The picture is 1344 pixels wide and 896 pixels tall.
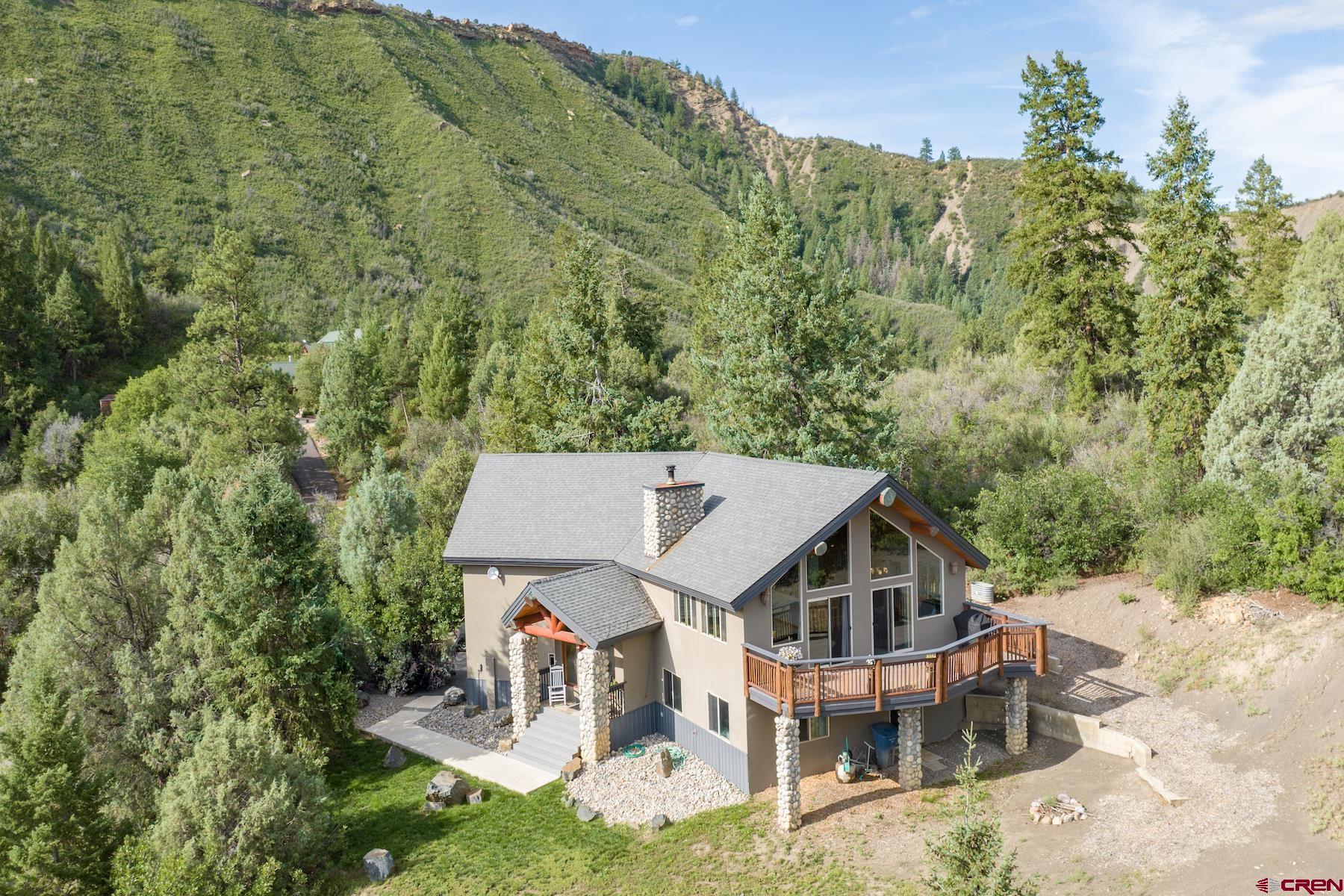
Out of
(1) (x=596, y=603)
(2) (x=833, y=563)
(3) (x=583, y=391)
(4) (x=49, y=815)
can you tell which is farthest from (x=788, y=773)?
(3) (x=583, y=391)

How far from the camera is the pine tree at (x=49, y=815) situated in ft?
48.6

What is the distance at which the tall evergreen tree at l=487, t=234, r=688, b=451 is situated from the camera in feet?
107

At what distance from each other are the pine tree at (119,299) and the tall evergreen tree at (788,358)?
50.3 metres

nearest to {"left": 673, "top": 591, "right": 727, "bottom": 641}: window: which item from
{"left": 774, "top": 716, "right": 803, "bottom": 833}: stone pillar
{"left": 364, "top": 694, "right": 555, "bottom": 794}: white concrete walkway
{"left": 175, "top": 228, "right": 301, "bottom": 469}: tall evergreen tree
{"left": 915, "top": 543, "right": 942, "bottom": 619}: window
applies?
{"left": 774, "top": 716, "right": 803, "bottom": 833}: stone pillar

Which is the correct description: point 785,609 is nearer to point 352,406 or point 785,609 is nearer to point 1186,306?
point 1186,306

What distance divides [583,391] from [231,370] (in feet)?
65.9

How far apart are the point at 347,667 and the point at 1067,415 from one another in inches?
1154

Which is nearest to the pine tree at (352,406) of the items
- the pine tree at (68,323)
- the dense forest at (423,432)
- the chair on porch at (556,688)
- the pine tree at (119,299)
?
the dense forest at (423,432)

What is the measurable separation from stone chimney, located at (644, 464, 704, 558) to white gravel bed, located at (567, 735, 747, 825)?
5.01m

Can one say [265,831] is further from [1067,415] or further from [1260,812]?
[1067,415]

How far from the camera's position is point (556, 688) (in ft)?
68.3

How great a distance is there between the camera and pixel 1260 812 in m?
13.9

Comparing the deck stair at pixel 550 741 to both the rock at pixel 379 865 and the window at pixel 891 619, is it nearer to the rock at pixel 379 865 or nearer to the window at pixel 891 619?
the rock at pixel 379 865

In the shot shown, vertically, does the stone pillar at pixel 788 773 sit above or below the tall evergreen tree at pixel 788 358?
below
